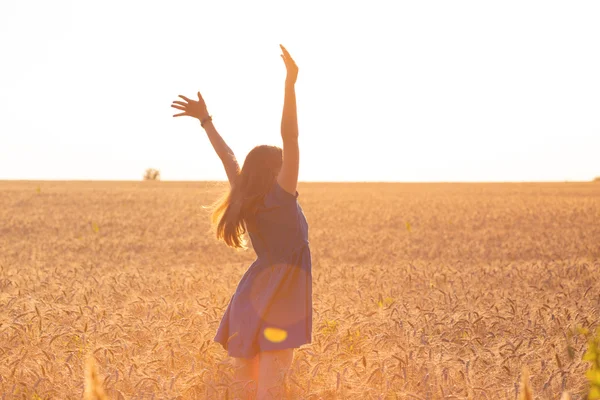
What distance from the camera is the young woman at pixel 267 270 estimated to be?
4.18 m

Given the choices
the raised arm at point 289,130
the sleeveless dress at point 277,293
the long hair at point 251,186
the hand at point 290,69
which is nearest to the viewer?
the raised arm at point 289,130

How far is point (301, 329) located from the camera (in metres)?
4.31

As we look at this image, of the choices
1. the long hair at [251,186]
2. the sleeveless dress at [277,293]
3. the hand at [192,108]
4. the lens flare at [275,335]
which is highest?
the hand at [192,108]

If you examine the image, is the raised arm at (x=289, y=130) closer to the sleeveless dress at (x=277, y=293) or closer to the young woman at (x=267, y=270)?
the young woman at (x=267, y=270)

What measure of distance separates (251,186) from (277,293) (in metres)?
0.73

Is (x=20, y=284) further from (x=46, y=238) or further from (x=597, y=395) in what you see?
(x=46, y=238)

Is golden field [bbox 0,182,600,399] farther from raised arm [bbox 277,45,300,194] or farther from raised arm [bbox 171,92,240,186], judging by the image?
raised arm [bbox 277,45,300,194]

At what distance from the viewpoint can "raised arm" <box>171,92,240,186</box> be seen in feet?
14.8

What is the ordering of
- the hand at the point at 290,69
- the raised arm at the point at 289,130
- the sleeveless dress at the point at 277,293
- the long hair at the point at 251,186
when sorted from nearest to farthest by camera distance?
the raised arm at the point at 289,130, the hand at the point at 290,69, the long hair at the point at 251,186, the sleeveless dress at the point at 277,293

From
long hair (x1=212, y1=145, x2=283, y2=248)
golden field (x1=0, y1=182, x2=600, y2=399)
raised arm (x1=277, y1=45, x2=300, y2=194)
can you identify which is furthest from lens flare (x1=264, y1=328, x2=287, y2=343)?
raised arm (x1=277, y1=45, x2=300, y2=194)

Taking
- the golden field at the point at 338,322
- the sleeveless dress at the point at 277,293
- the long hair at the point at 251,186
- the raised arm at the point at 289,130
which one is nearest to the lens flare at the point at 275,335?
the sleeveless dress at the point at 277,293

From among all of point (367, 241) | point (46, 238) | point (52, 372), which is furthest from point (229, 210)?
point (46, 238)

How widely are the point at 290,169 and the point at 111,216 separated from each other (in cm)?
2034

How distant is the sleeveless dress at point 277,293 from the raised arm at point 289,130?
0.30 meters
